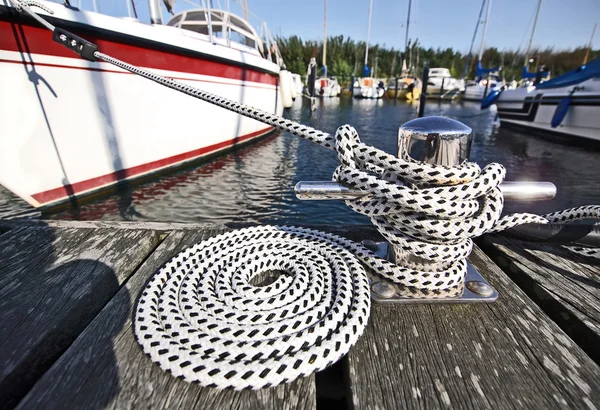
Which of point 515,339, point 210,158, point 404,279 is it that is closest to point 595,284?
point 515,339

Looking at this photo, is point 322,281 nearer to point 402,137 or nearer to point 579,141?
point 402,137

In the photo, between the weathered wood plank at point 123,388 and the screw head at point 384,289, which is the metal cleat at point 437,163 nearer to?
the screw head at point 384,289

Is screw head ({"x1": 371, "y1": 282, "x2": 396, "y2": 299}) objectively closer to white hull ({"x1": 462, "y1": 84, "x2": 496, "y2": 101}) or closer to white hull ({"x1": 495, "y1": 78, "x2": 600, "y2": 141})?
white hull ({"x1": 495, "y1": 78, "x2": 600, "y2": 141})

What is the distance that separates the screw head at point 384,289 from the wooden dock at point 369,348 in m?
0.04

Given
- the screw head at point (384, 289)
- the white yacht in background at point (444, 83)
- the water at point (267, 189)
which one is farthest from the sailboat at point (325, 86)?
the screw head at point (384, 289)

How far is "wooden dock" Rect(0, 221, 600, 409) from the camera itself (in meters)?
0.72

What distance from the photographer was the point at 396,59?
154ft

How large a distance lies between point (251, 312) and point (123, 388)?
0.34 m

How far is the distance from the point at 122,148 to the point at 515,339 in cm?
442

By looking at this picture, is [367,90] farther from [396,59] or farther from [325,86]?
[396,59]

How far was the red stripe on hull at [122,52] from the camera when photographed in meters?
2.86

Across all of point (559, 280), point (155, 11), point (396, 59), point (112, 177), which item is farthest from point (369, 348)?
point (396, 59)

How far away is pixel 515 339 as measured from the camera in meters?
0.88

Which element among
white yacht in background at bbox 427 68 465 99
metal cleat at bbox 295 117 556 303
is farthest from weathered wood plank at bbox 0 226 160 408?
white yacht in background at bbox 427 68 465 99
